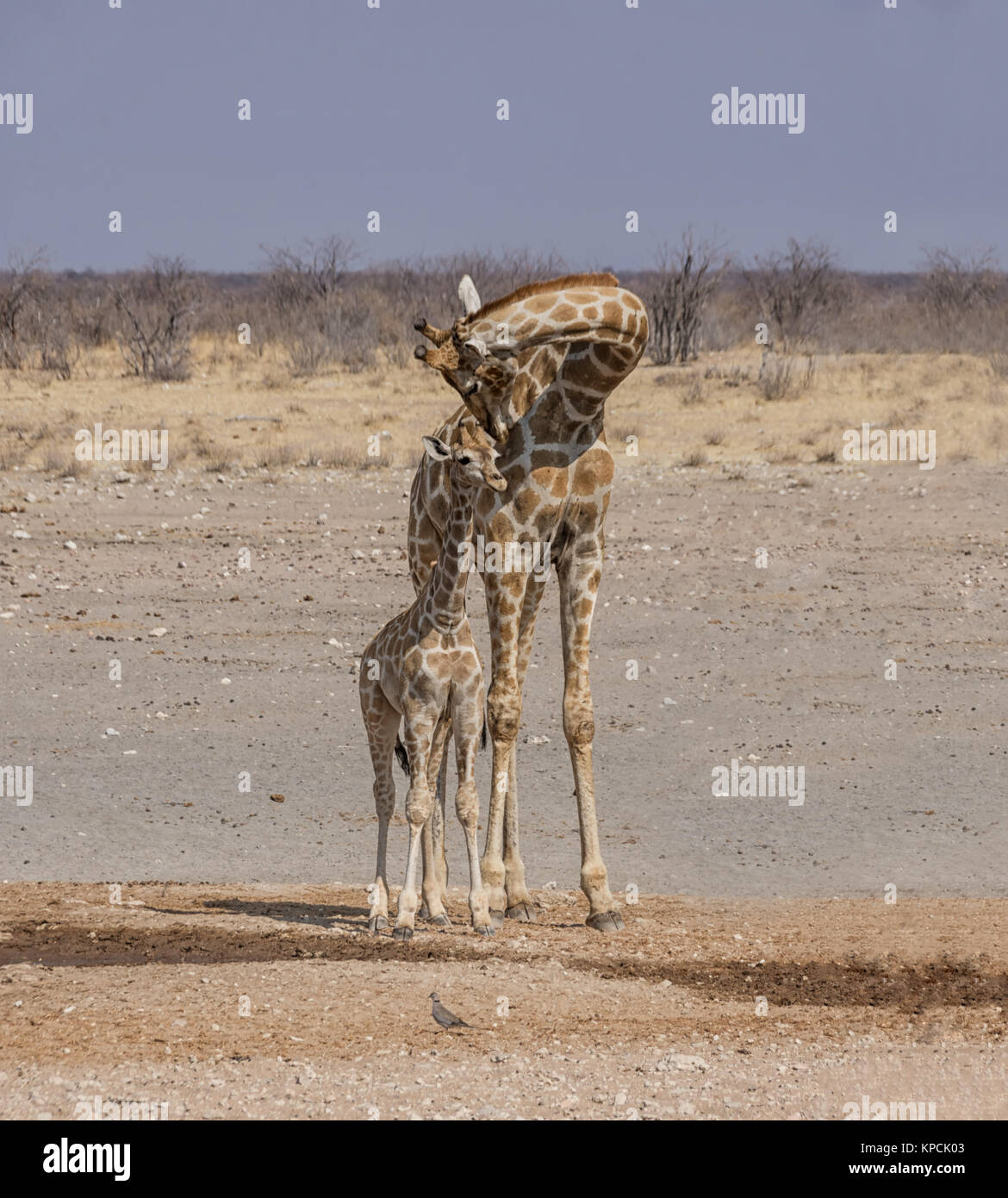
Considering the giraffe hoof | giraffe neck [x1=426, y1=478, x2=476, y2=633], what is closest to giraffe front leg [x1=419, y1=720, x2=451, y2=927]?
giraffe neck [x1=426, y1=478, x2=476, y2=633]

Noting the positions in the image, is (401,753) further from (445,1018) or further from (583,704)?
(445,1018)

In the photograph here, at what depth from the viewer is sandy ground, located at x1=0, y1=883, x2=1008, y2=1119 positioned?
17.9ft

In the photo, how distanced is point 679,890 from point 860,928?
4.57 feet

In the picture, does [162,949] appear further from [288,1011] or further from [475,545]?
[475,545]

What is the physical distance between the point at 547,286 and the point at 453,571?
51.6 inches

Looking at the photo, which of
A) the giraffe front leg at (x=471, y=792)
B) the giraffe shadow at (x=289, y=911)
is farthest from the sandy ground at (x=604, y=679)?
the giraffe front leg at (x=471, y=792)

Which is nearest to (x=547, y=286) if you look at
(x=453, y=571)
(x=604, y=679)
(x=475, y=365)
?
(x=475, y=365)

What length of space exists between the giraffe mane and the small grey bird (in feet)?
9.49

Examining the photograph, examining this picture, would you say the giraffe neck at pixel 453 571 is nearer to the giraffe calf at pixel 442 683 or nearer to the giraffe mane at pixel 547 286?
the giraffe calf at pixel 442 683

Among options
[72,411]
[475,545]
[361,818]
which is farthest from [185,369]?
[475,545]

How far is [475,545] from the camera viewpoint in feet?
25.2

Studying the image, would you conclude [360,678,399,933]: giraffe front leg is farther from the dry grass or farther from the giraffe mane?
the dry grass

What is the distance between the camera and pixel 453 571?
7.41 metres

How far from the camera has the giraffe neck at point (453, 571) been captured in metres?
7.34
